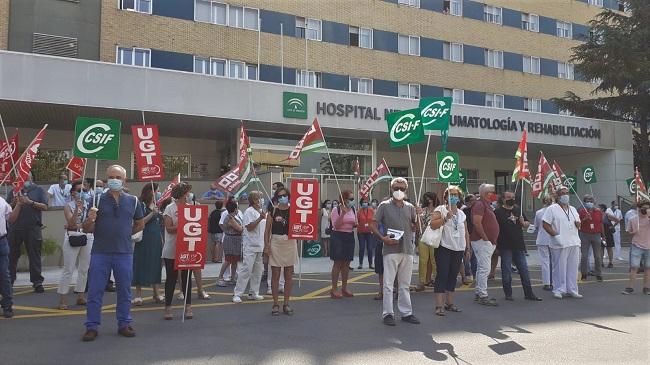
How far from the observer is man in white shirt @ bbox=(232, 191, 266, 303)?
900cm

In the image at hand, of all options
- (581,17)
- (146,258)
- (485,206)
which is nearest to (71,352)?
(146,258)

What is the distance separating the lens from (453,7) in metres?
31.8

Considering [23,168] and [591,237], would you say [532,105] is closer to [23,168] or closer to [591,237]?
[591,237]

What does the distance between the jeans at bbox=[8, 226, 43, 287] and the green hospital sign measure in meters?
12.3

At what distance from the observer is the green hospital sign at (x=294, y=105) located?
828 inches

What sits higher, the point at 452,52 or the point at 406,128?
the point at 452,52

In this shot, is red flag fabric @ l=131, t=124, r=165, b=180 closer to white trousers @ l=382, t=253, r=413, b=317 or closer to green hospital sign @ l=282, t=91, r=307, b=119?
white trousers @ l=382, t=253, r=413, b=317

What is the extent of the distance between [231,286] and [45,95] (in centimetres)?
1073

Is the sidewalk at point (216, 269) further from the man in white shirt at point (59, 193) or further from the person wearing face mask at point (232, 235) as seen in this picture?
the man in white shirt at point (59, 193)

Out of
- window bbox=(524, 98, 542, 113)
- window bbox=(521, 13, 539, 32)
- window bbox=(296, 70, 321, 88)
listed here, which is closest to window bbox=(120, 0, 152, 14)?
window bbox=(296, 70, 321, 88)

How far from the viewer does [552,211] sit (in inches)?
397

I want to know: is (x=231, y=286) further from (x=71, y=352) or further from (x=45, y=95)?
(x=45, y=95)

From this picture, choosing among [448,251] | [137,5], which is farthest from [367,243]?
[137,5]

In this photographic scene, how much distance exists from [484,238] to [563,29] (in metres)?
32.2
